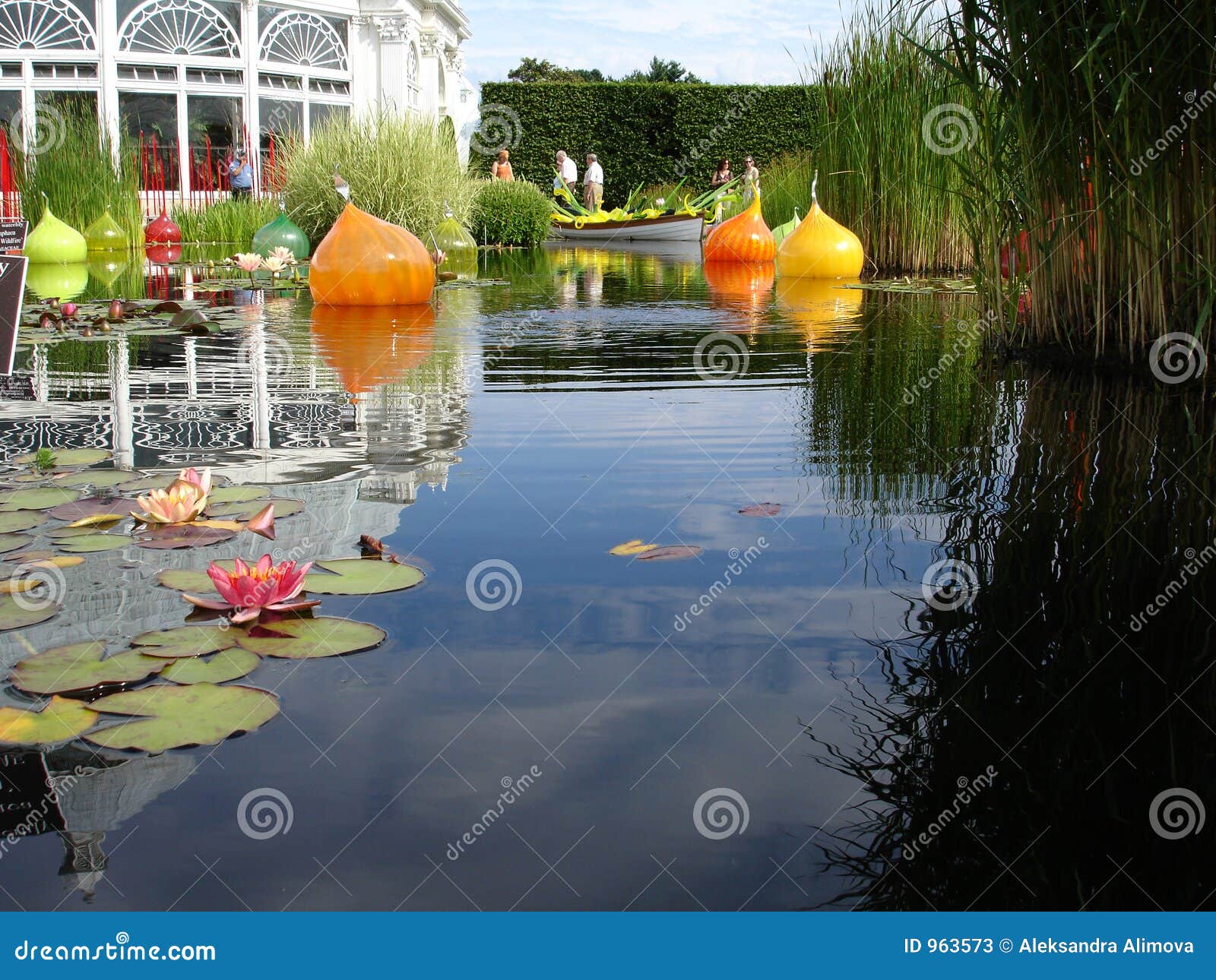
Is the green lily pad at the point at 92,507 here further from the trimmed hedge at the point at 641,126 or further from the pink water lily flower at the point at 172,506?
the trimmed hedge at the point at 641,126

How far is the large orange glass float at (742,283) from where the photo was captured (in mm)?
9766

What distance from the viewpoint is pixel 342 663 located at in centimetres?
237

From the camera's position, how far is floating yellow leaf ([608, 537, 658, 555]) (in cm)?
304

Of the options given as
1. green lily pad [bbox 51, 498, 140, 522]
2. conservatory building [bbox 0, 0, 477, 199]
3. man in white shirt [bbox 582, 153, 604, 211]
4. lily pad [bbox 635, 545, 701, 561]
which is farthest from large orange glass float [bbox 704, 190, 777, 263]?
lily pad [bbox 635, 545, 701, 561]

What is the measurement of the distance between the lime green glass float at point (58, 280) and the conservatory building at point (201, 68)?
21.4 feet

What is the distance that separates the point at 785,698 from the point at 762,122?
2749 cm

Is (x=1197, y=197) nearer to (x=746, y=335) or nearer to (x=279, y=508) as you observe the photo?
(x=746, y=335)

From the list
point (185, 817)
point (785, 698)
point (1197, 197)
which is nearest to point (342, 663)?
point (185, 817)

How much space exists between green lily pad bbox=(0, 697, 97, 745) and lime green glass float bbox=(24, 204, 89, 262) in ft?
39.5

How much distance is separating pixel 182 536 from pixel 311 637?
31.6 inches

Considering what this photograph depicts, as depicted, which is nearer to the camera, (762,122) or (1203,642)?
(1203,642)

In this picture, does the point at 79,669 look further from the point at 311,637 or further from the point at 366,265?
the point at 366,265

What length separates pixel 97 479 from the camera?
3725 millimetres

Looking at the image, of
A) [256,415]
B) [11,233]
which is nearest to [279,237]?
[11,233]
